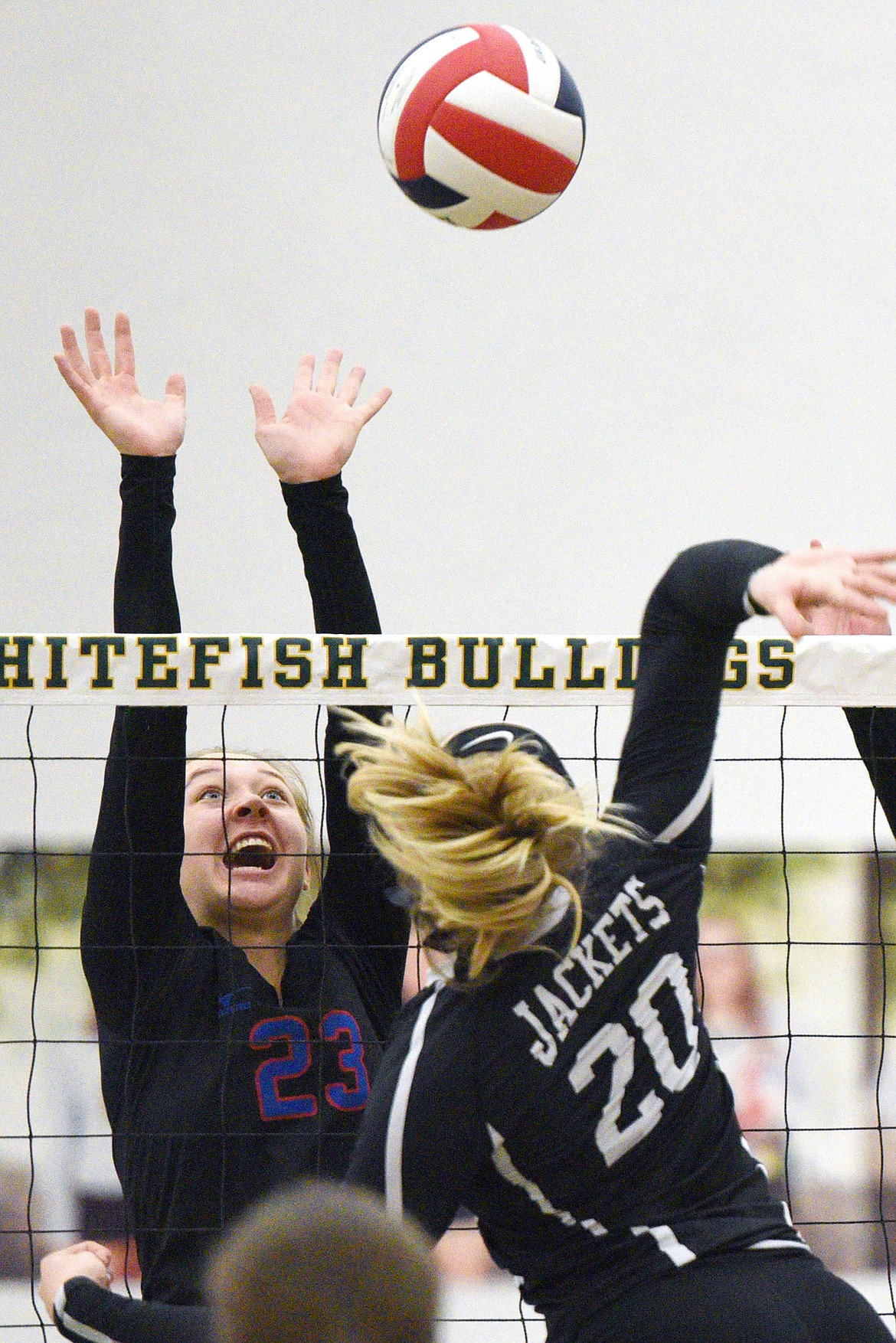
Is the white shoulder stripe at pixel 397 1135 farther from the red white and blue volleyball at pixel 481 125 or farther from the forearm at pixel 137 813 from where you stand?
the red white and blue volleyball at pixel 481 125

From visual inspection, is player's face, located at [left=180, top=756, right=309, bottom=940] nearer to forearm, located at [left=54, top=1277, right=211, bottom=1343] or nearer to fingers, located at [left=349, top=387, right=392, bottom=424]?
fingers, located at [left=349, top=387, right=392, bottom=424]

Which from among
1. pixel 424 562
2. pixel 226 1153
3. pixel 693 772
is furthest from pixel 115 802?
pixel 424 562

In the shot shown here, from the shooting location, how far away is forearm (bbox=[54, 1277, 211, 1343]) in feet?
4.35

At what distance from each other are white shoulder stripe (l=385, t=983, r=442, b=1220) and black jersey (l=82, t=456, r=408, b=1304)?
0.80 meters

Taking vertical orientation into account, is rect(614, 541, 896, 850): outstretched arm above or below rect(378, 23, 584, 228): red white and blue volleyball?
below

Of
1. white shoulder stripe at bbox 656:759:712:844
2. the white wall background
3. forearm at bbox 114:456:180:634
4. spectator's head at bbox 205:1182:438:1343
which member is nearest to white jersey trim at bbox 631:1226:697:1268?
white shoulder stripe at bbox 656:759:712:844

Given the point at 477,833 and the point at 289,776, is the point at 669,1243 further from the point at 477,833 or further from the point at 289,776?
the point at 289,776

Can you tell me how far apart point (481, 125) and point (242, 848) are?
1.21m

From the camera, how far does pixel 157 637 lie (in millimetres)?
2057

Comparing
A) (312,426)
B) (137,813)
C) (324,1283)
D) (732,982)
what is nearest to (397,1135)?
(324,1283)

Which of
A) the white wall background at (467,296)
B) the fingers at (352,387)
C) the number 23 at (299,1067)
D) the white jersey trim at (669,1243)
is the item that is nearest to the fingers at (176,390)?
the fingers at (352,387)

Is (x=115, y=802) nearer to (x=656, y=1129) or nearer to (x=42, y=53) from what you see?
(x=656, y=1129)

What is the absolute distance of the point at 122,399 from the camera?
232 centimetres

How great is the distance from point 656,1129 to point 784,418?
3.53m
